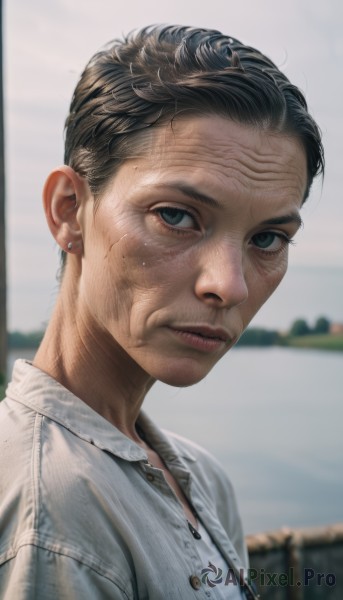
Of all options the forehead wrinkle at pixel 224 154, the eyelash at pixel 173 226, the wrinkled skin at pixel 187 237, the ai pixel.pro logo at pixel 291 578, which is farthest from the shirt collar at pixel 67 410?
the ai pixel.pro logo at pixel 291 578

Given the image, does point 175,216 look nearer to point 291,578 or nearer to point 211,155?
point 211,155

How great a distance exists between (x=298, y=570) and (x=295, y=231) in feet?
5.43

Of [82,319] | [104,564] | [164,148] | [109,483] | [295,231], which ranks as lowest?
[104,564]

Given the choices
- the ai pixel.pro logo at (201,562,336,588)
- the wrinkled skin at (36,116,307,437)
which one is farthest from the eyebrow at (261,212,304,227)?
the ai pixel.pro logo at (201,562,336,588)

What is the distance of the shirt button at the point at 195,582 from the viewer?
4.35 feet

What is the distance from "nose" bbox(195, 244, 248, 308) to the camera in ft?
4.20

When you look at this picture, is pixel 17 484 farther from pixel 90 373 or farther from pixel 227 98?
pixel 227 98

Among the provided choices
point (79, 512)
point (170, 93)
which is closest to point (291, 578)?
point (79, 512)

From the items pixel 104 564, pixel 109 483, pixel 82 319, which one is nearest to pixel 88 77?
pixel 82 319

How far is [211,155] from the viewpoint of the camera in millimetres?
1305

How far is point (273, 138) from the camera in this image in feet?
4.54

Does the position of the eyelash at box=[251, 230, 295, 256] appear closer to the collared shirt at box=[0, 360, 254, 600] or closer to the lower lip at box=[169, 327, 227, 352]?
the lower lip at box=[169, 327, 227, 352]

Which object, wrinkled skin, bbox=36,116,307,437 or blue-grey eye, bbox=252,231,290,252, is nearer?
wrinkled skin, bbox=36,116,307,437

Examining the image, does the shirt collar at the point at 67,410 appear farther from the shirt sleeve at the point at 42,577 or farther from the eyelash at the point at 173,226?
the eyelash at the point at 173,226
